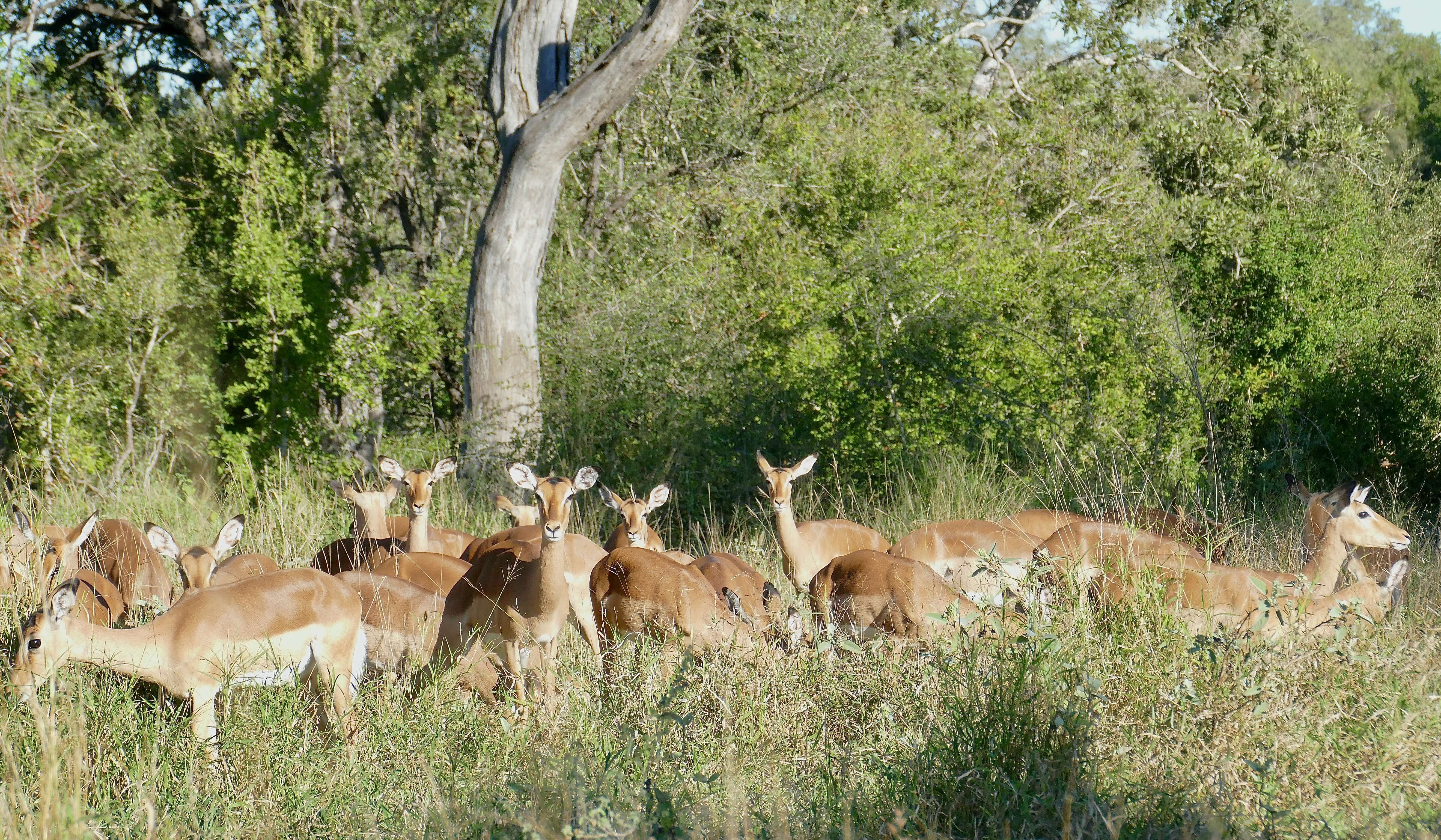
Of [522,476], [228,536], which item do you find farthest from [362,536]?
[522,476]

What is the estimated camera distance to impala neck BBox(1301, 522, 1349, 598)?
20.8ft

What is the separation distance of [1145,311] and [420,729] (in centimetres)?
810

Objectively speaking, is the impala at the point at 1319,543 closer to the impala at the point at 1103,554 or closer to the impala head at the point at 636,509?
the impala at the point at 1103,554

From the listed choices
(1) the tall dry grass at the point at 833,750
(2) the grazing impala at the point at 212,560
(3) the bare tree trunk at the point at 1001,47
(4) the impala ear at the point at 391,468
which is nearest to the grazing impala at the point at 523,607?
(1) the tall dry grass at the point at 833,750

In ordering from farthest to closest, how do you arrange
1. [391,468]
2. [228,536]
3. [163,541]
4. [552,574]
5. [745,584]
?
[391,468], [228,536], [163,541], [745,584], [552,574]

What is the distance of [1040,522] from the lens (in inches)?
297

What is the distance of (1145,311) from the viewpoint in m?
11.0

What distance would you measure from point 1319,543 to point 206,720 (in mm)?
5406

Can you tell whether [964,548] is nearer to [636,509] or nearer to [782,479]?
[782,479]

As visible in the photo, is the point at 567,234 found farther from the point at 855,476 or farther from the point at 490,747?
the point at 490,747

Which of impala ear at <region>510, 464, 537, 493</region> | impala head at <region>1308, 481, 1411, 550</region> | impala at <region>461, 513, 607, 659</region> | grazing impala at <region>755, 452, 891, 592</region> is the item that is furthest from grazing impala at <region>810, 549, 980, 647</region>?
impala head at <region>1308, 481, 1411, 550</region>

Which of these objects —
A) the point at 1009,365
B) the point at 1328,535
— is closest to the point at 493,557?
the point at 1328,535

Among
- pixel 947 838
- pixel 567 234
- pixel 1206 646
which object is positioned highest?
pixel 567 234

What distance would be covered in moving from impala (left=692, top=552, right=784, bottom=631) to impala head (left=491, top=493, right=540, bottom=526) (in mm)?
2300
